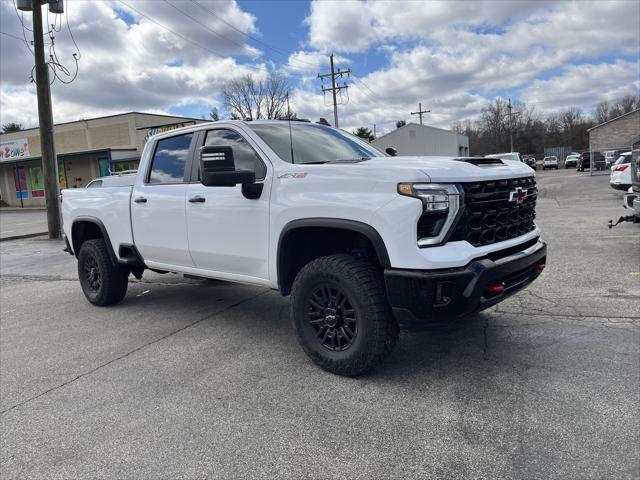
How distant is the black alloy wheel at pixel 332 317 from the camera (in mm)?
3654

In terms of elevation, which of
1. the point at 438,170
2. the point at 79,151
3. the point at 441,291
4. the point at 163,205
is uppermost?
the point at 79,151

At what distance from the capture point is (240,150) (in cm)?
441

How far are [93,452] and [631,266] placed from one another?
686 centimetres

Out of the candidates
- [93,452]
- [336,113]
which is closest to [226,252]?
[93,452]

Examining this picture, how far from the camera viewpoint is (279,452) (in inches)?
112

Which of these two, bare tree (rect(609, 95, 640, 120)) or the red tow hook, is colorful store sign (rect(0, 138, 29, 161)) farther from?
bare tree (rect(609, 95, 640, 120))

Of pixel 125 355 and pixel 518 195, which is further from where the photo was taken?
pixel 125 355

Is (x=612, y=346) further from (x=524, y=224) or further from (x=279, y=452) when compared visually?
(x=279, y=452)

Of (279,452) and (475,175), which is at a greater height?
(475,175)

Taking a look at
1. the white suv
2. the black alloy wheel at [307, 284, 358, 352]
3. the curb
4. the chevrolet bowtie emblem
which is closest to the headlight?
the chevrolet bowtie emblem

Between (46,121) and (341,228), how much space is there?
47.6 feet

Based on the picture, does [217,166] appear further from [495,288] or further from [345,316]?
[495,288]

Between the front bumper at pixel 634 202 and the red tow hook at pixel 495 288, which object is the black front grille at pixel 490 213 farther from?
the front bumper at pixel 634 202

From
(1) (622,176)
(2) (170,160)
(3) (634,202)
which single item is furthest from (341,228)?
(1) (622,176)
